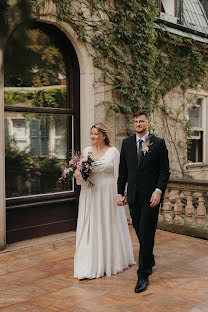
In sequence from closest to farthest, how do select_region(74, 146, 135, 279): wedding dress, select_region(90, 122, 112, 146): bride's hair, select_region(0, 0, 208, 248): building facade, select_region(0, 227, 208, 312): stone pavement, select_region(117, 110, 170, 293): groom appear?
select_region(0, 227, 208, 312): stone pavement < select_region(117, 110, 170, 293): groom < select_region(74, 146, 135, 279): wedding dress < select_region(90, 122, 112, 146): bride's hair < select_region(0, 0, 208, 248): building facade

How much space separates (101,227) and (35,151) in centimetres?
246

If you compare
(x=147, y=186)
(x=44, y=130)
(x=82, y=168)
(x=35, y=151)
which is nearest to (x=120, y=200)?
Answer: (x=147, y=186)

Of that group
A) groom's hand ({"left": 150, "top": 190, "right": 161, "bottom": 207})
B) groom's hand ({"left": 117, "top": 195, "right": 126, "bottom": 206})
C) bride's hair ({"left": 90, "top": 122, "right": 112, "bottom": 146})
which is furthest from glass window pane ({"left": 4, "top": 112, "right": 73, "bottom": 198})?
groom's hand ({"left": 150, "top": 190, "right": 161, "bottom": 207})

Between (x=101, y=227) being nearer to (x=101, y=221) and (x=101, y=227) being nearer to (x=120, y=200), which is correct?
(x=101, y=221)

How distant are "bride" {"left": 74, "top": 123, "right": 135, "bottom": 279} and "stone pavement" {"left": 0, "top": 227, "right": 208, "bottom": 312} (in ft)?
0.59

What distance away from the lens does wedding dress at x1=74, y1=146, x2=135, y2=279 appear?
438cm

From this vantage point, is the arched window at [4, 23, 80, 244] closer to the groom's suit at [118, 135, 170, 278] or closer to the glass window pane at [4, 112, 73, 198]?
the glass window pane at [4, 112, 73, 198]

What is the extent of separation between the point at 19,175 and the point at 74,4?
10.2 ft

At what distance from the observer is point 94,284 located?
13.5ft

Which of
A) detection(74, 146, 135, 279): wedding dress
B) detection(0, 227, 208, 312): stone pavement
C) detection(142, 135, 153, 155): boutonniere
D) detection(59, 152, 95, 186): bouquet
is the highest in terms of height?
detection(142, 135, 153, 155): boutonniere

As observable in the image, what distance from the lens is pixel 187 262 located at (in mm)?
4883

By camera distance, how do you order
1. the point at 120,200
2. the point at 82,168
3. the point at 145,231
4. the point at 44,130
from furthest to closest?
1. the point at 44,130
2. the point at 82,168
3. the point at 120,200
4. the point at 145,231

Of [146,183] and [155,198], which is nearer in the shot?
[155,198]

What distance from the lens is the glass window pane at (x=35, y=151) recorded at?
609 cm
